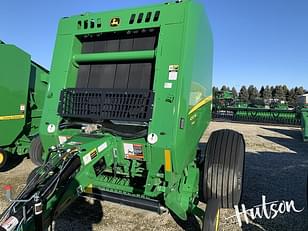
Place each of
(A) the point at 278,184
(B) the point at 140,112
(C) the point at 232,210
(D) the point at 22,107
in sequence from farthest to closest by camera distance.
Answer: (D) the point at 22,107, (A) the point at 278,184, (C) the point at 232,210, (B) the point at 140,112

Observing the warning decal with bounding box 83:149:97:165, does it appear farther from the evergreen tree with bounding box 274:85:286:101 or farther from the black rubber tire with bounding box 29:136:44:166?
the evergreen tree with bounding box 274:85:286:101

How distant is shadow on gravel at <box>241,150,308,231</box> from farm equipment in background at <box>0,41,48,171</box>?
154 inches

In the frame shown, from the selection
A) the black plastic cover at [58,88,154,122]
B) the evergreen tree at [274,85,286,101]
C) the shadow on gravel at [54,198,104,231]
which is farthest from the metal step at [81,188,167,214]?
the evergreen tree at [274,85,286,101]

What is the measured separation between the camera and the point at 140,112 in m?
2.80

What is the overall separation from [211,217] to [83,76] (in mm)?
2218

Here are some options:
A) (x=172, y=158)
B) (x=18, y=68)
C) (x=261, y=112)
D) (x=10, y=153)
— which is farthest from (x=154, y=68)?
(x=261, y=112)

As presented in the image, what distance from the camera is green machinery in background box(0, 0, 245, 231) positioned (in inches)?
104

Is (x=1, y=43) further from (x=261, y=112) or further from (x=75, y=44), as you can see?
(x=261, y=112)

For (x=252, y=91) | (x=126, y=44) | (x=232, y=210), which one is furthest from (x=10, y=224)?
(x=252, y=91)

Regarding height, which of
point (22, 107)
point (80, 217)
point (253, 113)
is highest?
point (253, 113)

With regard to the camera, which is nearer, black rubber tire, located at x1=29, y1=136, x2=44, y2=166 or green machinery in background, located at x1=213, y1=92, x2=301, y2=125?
black rubber tire, located at x1=29, y1=136, x2=44, y2=166

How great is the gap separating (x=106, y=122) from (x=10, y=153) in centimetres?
316

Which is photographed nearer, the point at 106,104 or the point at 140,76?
the point at 106,104

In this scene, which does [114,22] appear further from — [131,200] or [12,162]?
[12,162]
